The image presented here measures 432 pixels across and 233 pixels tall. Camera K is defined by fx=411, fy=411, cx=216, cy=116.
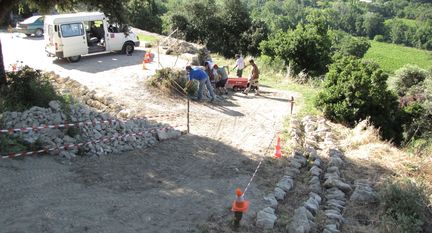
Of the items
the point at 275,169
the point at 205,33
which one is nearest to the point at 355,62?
the point at 275,169

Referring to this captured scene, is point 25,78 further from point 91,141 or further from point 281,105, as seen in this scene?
point 281,105

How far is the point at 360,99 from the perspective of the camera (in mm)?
14586

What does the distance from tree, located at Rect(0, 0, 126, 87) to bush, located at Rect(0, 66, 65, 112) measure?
17.9 inches

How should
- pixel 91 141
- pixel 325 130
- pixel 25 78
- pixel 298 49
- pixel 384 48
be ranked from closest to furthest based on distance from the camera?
pixel 91 141, pixel 25 78, pixel 325 130, pixel 298 49, pixel 384 48

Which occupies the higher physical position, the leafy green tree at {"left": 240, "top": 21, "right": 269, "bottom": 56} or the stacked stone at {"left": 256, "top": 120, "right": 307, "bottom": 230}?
the leafy green tree at {"left": 240, "top": 21, "right": 269, "bottom": 56}

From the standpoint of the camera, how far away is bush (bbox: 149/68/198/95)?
51.1 feet

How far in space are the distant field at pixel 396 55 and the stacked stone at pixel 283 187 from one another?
57848mm

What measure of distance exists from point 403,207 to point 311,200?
1696 mm

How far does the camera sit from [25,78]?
10883mm

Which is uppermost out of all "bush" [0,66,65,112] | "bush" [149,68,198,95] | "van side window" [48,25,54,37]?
"van side window" [48,25,54,37]

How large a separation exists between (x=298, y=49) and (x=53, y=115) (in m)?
18.9

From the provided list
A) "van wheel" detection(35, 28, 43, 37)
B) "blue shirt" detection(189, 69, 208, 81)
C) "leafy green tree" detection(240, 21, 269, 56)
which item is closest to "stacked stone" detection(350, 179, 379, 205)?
"blue shirt" detection(189, 69, 208, 81)

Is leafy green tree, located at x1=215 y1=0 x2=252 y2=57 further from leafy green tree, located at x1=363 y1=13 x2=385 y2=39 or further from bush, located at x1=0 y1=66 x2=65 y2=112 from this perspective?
leafy green tree, located at x1=363 y1=13 x2=385 y2=39

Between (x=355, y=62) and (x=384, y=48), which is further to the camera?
(x=384, y=48)
